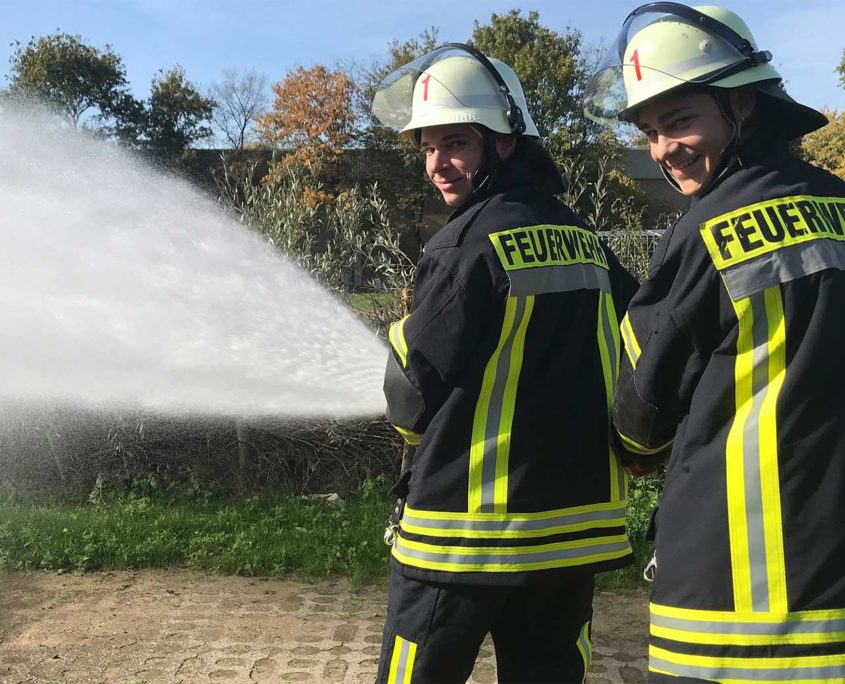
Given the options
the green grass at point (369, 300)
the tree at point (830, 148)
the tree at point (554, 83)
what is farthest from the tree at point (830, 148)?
the green grass at point (369, 300)

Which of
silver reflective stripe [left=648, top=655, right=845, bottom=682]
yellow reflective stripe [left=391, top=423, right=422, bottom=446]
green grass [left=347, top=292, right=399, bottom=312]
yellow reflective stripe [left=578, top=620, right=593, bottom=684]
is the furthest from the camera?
green grass [left=347, top=292, right=399, bottom=312]

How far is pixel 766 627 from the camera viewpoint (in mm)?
1623

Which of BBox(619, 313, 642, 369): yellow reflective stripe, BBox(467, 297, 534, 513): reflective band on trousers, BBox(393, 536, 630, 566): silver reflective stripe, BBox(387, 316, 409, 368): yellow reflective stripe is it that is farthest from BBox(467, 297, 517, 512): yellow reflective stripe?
BBox(619, 313, 642, 369): yellow reflective stripe

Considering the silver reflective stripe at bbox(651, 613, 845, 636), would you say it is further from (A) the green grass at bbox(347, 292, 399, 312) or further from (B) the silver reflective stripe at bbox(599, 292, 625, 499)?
(A) the green grass at bbox(347, 292, 399, 312)

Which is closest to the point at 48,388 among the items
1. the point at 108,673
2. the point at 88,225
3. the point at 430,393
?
the point at 88,225

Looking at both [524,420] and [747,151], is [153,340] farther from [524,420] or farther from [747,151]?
[747,151]

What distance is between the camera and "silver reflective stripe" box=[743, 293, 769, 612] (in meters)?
1.63

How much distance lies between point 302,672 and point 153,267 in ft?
10.4

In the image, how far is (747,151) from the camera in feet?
5.98

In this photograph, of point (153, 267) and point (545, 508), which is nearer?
point (545, 508)

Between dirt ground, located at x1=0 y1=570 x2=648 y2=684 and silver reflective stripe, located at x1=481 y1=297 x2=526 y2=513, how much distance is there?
179cm

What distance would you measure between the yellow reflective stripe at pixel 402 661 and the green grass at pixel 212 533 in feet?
8.66

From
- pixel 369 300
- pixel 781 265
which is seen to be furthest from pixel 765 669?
pixel 369 300

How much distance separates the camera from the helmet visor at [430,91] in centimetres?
275
